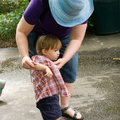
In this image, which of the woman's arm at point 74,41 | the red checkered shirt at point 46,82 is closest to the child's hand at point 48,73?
the red checkered shirt at point 46,82

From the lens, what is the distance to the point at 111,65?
435 centimetres

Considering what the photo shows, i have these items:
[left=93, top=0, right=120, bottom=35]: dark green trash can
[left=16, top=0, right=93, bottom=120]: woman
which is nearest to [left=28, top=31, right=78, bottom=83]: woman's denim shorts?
[left=16, top=0, right=93, bottom=120]: woman

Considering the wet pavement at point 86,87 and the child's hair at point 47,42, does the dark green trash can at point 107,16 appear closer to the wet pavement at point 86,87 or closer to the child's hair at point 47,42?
the wet pavement at point 86,87

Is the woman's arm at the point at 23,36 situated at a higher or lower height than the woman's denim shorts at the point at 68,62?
higher

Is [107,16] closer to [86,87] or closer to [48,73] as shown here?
[86,87]

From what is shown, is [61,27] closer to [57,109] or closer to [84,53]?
[57,109]

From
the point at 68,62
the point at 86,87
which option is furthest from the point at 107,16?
the point at 68,62

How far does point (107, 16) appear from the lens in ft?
20.2

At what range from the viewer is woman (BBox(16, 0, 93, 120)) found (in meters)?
1.95

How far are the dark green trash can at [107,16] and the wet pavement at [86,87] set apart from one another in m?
0.89

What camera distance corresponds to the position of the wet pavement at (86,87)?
9.66 ft

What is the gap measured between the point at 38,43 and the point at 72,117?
103 cm

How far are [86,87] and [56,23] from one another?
1.62m

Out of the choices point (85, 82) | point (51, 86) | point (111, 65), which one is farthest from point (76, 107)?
point (111, 65)
